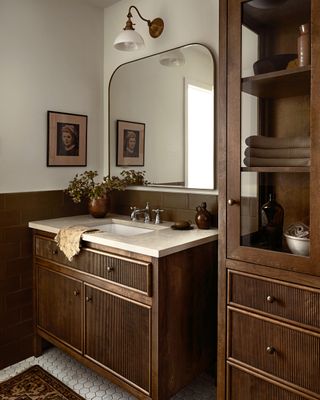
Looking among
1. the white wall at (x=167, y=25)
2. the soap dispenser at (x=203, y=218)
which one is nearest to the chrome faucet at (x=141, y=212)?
the soap dispenser at (x=203, y=218)

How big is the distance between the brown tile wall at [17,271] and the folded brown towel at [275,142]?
157cm

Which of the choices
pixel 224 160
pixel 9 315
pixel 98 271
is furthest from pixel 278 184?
pixel 9 315

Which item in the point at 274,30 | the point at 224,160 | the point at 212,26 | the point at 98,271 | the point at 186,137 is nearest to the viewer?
the point at 274,30

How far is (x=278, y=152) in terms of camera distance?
5.23ft

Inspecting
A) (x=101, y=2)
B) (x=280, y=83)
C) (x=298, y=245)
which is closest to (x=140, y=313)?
(x=298, y=245)

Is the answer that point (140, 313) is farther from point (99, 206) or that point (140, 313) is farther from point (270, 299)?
point (99, 206)

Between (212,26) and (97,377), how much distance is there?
2268mm

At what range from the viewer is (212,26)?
2229 millimetres

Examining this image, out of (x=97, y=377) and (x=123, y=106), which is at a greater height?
(x=123, y=106)

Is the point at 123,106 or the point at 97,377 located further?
the point at 123,106

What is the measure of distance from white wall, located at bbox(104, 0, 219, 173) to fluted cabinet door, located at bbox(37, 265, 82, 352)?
1.20 meters

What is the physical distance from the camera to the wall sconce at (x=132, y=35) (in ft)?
7.65

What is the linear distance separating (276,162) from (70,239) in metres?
1.21

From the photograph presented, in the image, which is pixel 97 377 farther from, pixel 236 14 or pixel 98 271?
pixel 236 14
